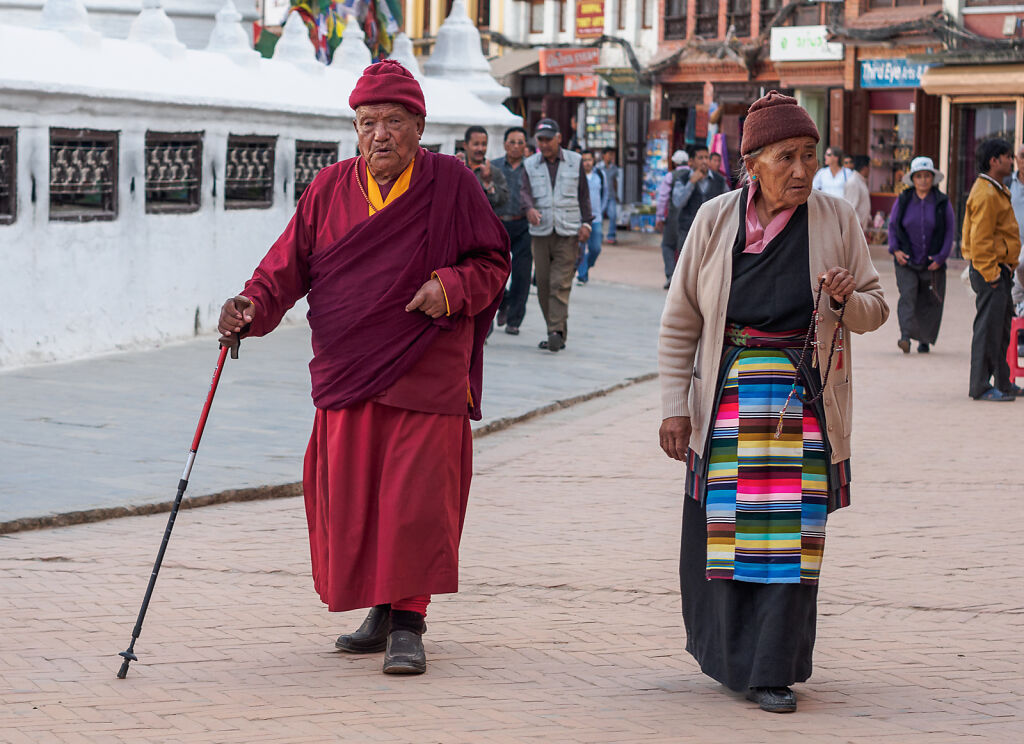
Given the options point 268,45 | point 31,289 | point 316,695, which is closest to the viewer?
point 316,695

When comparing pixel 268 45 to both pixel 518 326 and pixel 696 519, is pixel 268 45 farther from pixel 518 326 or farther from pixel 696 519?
pixel 696 519

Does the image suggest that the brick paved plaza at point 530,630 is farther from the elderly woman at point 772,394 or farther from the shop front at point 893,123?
the shop front at point 893,123

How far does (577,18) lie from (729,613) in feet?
123

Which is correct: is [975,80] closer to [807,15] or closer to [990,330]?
[807,15]

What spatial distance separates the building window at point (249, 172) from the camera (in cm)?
1502

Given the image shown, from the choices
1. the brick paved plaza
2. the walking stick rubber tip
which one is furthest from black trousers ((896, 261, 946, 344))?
the walking stick rubber tip

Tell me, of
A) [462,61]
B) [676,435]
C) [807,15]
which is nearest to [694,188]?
[462,61]

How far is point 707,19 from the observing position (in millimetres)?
38469

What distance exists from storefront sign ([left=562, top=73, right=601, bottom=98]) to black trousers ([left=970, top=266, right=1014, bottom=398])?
2844cm

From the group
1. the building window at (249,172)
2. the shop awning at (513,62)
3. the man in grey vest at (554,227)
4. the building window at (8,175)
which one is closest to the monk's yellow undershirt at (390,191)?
the building window at (8,175)

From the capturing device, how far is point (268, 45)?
2027 centimetres

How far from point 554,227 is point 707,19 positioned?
24.8 m

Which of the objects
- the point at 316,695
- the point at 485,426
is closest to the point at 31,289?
the point at 485,426

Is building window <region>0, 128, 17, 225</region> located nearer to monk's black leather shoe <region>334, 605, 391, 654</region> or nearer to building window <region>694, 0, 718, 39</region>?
monk's black leather shoe <region>334, 605, 391, 654</region>
